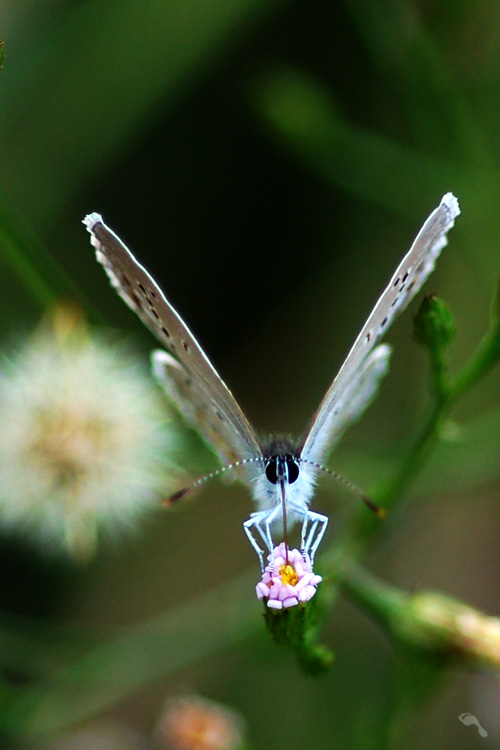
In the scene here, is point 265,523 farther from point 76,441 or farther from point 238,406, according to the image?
point 76,441

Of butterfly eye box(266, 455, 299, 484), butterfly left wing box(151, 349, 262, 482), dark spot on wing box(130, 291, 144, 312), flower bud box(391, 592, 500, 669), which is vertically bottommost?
flower bud box(391, 592, 500, 669)

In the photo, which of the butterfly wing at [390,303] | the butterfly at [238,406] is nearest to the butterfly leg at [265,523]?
the butterfly at [238,406]

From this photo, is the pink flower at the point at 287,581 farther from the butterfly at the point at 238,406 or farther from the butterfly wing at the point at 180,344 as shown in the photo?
the butterfly wing at the point at 180,344

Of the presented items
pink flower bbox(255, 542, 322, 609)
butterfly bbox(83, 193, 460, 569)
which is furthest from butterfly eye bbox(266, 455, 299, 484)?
pink flower bbox(255, 542, 322, 609)

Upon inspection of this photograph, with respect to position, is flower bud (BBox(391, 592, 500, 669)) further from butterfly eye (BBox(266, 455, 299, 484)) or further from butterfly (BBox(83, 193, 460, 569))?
butterfly eye (BBox(266, 455, 299, 484))

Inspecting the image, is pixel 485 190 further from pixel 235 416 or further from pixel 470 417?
pixel 235 416

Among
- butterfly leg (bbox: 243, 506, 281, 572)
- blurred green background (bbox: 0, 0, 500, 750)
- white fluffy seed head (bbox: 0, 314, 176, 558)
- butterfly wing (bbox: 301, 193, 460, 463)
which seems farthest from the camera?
blurred green background (bbox: 0, 0, 500, 750)
